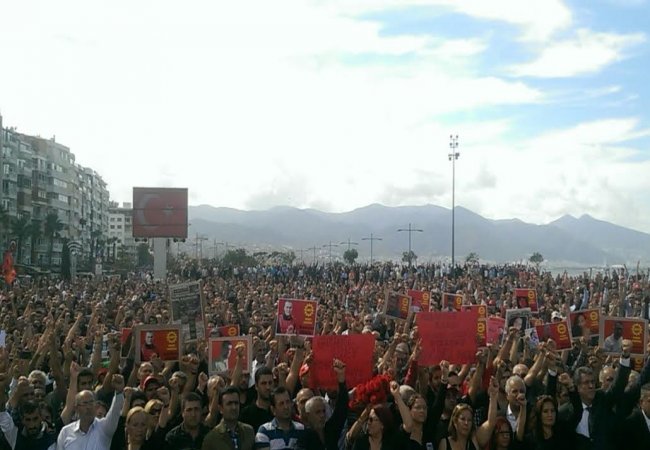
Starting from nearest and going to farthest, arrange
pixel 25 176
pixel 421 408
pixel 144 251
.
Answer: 1. pixel 421 408
2. pixel 25 176
3. pixel 144 251

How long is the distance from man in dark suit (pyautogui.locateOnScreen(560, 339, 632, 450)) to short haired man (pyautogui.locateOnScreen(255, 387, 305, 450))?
2.40 metres

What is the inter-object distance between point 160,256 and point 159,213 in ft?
12.7

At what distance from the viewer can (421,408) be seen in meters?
6.55

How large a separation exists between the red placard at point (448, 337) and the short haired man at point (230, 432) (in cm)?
249

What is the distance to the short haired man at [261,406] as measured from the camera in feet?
23.8

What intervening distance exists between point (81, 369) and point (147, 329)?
1695 millimetres

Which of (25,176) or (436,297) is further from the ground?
(25,176)

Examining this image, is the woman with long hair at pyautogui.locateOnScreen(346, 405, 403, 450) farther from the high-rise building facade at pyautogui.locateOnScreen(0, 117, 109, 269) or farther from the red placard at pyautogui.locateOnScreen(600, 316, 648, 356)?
the high-rise building facade at pyautogui.locateOnScreen(0, 117, 109, 269)

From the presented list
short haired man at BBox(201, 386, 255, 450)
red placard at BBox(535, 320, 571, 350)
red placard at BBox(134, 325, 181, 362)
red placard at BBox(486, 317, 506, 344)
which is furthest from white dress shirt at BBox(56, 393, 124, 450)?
red placard at BBox(486, 317, 506, 344)

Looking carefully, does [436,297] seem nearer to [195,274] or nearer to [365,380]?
[365,380]

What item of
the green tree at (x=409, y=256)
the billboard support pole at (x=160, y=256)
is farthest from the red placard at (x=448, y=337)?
the green tree at (x=409, y=256)

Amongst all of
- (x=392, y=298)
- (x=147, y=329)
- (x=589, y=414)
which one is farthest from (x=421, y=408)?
(x=392, y=298)

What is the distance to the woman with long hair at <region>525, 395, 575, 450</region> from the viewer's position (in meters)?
6.77

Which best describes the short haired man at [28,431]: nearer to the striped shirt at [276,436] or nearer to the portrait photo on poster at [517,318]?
Result: the striped shirt at [276,436]
